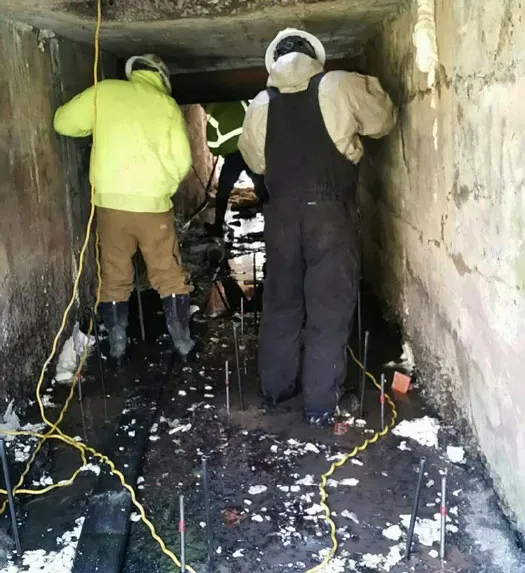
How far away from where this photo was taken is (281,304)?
2.93 metres

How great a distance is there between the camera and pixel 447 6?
2.39 m

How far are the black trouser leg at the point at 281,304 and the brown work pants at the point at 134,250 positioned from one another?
69cm

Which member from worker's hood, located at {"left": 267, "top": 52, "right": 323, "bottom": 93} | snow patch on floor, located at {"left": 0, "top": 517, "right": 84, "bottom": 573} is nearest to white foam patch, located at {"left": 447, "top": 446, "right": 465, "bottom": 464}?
snow patch on floor, located at {"left": 0, "top": 517, "right": 84, "bottom": 573}

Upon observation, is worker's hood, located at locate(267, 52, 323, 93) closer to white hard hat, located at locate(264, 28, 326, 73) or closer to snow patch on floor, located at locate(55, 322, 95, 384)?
white hard hat, located at locate(264, 28, 326, 73)

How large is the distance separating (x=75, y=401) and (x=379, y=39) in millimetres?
2509

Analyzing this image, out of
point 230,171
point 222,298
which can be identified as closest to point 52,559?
point 222,298

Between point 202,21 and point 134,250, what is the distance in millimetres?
1142

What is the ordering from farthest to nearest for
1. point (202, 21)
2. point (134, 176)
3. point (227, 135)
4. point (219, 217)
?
point (219, 217) → point (227, 135) → point (134, 176) → point (202, 21)

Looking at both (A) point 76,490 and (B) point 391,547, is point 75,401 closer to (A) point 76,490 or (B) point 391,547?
(A) point 76,490

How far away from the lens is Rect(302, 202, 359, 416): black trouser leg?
275cm

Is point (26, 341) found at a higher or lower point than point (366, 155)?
lower

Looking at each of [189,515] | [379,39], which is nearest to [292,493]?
[189,515]

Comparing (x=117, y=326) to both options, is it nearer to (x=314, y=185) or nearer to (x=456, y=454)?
(x=314, y=185)

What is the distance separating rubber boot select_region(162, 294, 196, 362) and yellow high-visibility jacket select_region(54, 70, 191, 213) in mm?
487
